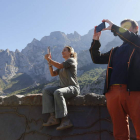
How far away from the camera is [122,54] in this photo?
2281 mm

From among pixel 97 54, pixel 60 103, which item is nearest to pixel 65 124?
pixel 60 103

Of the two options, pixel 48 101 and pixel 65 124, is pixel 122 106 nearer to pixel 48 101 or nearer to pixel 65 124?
pixel 65 124

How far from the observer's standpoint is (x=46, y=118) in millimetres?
3262

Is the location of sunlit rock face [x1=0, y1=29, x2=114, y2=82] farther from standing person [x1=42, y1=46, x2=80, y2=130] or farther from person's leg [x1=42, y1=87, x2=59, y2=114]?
person's leg [x1=42, y1=87, x2=59, y2=114]

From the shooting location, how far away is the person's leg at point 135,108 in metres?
1.92

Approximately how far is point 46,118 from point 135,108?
1893 mm

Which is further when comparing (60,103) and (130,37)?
(60,103)

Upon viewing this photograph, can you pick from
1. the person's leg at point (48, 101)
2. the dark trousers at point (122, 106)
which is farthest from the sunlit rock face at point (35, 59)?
the dark trousers at point (122, 106)

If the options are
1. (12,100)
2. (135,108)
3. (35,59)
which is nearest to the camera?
(135,108)

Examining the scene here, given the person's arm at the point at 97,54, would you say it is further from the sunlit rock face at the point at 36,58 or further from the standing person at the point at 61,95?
the sunlit rock face at the point at 36,58

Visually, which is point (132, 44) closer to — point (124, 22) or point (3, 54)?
point (124, 22)

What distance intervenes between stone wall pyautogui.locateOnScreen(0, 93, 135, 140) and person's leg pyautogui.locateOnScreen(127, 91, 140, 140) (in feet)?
3.20

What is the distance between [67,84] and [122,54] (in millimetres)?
1334

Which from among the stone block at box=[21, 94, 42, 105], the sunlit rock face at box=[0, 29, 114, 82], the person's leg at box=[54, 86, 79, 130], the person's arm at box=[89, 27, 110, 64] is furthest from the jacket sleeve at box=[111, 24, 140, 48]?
the sunlit rock face at box=[0, 29, 114, 82]
